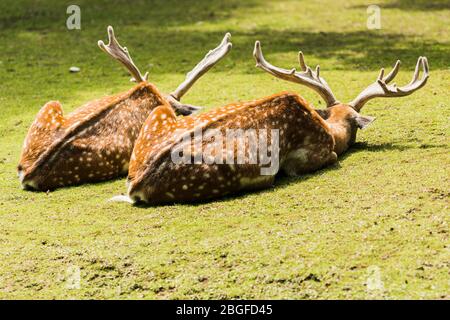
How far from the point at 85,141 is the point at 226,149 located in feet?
4.54

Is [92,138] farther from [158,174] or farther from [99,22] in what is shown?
[99,22]

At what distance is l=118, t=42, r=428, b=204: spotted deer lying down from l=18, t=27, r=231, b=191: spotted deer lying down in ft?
1.81

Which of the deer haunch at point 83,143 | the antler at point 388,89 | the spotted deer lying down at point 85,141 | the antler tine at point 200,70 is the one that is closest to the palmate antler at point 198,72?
the antler tine at point 200,70

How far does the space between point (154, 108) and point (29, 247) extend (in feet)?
6.89

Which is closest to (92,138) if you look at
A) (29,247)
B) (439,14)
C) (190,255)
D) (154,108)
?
(154,108)

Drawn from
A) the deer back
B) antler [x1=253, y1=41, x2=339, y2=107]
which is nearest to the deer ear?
antler [x1=253, y1=41, x2=339, y2=107]

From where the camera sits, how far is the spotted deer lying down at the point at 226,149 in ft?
20.7

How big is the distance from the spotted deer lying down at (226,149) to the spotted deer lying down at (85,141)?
0.55m

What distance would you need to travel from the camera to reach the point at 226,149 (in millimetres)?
6414

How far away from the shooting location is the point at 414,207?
5.68 metres

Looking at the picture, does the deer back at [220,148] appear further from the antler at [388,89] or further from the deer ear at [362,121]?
the antler at [388,89]

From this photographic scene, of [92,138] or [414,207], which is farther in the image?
[92,138]
